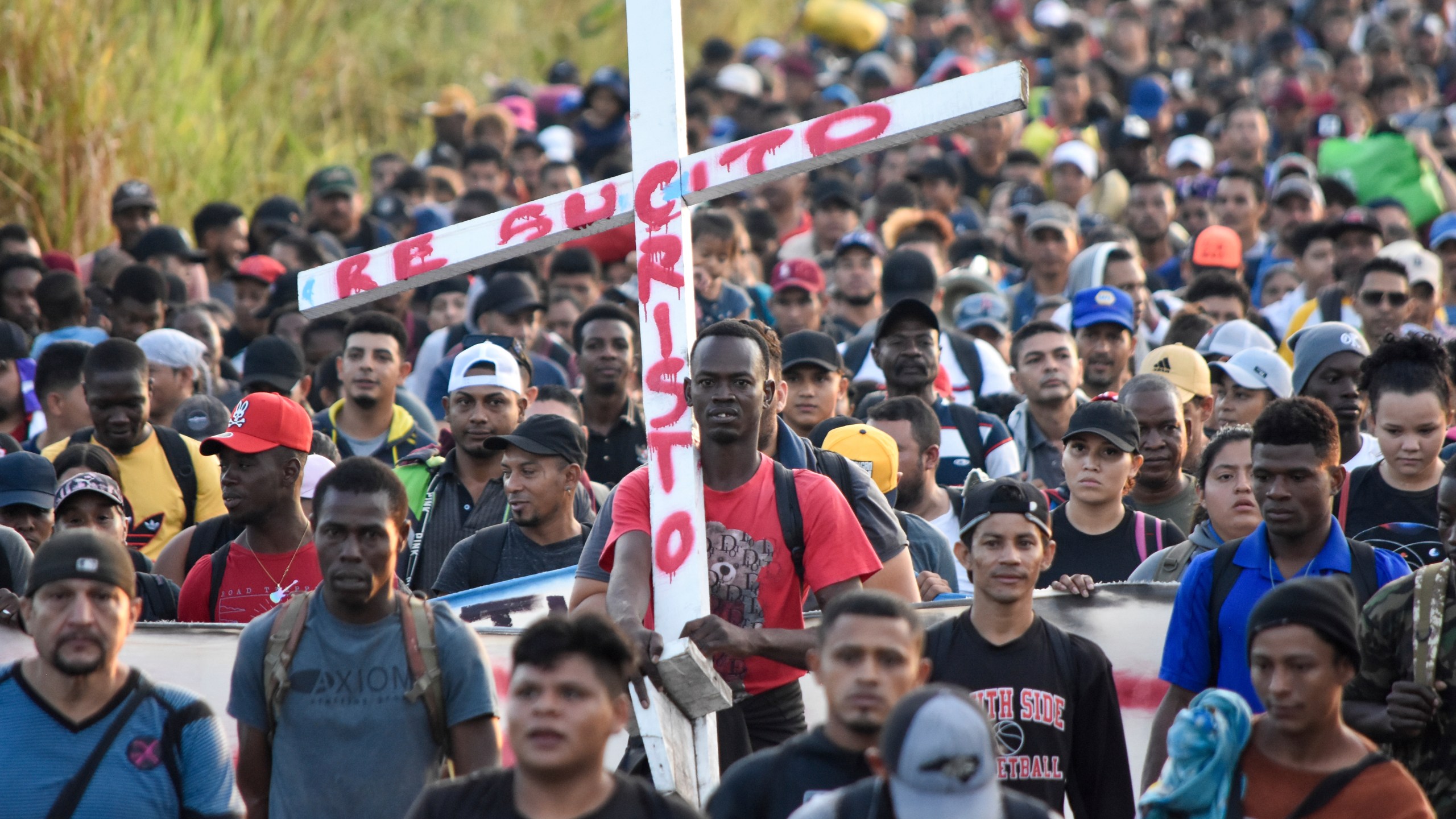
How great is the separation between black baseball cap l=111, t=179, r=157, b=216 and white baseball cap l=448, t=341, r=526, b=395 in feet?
21.1

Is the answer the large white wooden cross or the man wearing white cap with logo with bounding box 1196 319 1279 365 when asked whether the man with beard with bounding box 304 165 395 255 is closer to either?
the man wearing white cap with logo with bounding box 1196 319 1279 365

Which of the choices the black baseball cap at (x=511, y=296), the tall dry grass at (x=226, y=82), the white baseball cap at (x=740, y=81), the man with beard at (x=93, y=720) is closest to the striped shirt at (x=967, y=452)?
the black baseball cap at (x=511, y=296)

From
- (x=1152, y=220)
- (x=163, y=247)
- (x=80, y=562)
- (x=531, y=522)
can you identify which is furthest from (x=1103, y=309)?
(x=163, y=247)

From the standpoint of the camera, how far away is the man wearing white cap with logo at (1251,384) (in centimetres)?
838

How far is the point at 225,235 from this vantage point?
13.9 m

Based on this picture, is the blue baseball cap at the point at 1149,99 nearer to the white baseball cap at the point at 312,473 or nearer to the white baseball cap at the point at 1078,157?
the white baseball cap at the point at 1078,157

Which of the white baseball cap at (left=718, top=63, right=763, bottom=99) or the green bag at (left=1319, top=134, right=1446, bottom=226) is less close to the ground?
the white baseball cap at (left=718, top=63, right=763, bottom=99)

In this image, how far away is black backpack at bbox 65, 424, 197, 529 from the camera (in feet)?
25.5

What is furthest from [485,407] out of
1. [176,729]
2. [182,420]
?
[176,729]

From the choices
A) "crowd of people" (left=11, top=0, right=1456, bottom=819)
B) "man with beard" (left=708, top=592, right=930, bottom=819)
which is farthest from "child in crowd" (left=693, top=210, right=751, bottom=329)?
"man with beard" (left=708, top=592, right=930, bottom=819)

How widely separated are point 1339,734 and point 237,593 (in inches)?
142

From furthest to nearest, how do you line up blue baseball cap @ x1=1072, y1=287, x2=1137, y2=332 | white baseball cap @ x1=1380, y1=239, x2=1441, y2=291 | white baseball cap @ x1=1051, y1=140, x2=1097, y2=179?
white baseball cap @ x1=1051, y1=140, x2=1097, y2=179, white baseball cap @ x1=1380, y1=239, x2=1441, y2=291, blue baseball cap @ x1=1072, y1=287, x2=1137, y2=332

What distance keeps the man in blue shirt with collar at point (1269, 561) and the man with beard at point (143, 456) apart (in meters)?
4.34

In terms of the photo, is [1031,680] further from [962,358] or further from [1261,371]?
[962,358]
